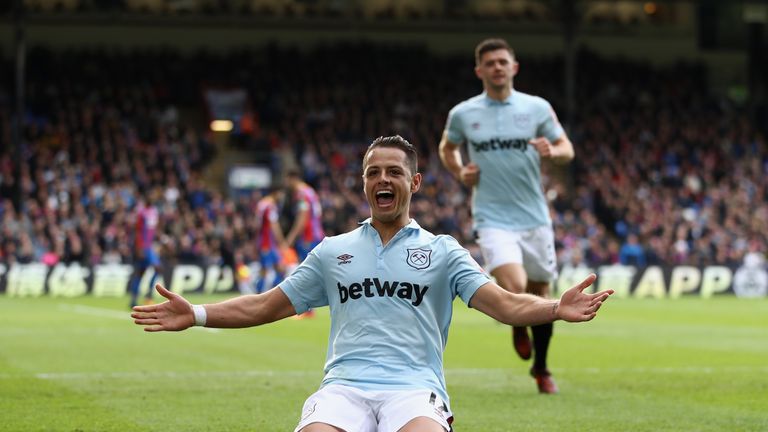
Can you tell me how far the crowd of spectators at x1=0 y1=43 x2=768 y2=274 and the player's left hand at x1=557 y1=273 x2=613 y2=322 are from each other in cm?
2613

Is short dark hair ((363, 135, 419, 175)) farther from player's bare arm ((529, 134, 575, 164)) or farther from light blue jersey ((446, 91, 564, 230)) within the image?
light blue jersey ((446, 91, 564, 230))

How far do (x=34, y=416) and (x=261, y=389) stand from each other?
231 centimetres

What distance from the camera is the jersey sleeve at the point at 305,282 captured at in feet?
20.6

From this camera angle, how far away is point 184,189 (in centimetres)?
4000

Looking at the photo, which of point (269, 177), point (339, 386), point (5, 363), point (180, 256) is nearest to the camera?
point (339, 386)

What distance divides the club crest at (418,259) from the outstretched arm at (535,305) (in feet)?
0.87

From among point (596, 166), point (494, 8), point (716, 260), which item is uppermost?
point (494, 8)

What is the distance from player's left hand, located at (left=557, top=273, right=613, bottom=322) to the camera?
5.61 m

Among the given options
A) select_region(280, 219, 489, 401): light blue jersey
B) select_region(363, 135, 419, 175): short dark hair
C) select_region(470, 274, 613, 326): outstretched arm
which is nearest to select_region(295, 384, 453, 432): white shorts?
select_region(280, 219, 489, 401): light blue jersey

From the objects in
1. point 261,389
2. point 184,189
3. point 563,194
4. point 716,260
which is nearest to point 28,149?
point 184,189

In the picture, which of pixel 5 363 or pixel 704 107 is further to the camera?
pixel 704 107

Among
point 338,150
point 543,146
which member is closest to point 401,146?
point 543,146

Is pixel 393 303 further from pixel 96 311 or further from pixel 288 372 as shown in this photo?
pixel 96 311

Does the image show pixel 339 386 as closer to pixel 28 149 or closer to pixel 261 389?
pixel 261 389
